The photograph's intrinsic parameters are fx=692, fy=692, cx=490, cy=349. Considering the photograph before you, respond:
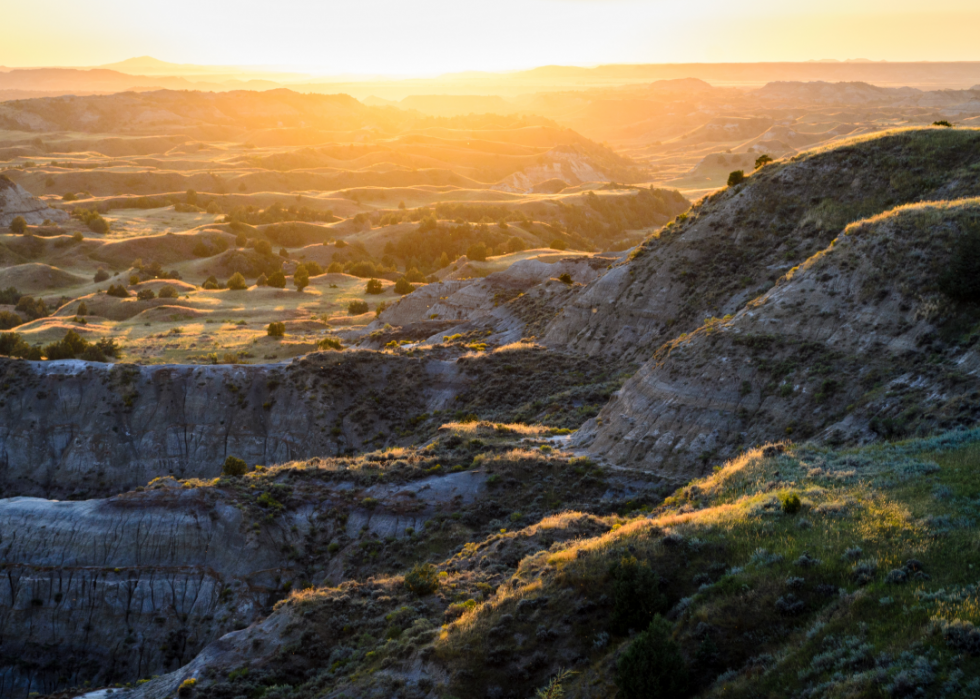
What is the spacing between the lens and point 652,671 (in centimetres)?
1145

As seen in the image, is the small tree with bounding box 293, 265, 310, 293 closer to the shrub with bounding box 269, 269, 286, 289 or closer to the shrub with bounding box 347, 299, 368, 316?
the shrub with bounding box 269, 269, 286, 289

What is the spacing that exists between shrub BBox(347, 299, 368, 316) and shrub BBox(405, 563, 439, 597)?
48.3 m

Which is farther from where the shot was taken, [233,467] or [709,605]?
[233,467]

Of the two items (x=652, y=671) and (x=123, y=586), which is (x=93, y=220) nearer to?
(x=123, y=586)

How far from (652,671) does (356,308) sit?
191 feet

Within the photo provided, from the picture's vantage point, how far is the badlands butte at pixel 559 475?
41.9 ft

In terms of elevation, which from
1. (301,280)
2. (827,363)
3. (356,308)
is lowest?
(356,308)

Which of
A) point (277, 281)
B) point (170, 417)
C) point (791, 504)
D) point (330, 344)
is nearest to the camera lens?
point (791, 504)

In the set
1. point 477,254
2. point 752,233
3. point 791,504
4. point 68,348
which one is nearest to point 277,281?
point 477,254

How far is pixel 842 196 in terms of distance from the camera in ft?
117

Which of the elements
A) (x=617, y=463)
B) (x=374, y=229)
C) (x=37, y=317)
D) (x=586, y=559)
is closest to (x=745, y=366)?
(x=617, y=463)

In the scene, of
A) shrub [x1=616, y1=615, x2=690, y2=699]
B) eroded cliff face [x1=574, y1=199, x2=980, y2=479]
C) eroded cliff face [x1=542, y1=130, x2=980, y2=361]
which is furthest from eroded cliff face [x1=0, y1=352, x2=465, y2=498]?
shrub [x1=616, y1=615, x2=690, y2=699]

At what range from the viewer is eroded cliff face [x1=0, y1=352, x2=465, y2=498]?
125ft

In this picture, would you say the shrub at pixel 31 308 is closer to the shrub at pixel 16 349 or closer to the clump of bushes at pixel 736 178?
the shrub at pixel 16 349
